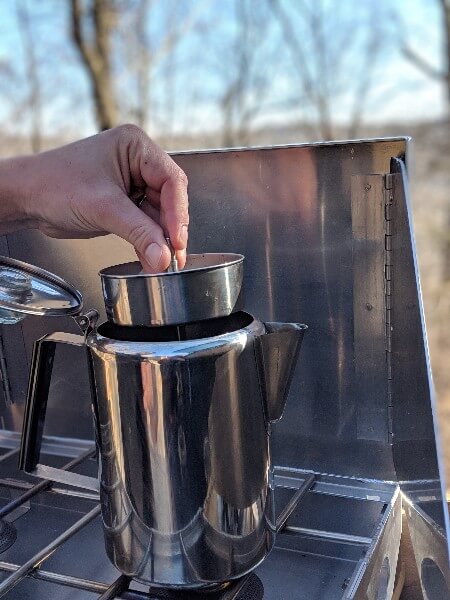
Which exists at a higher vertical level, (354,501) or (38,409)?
(38,409)

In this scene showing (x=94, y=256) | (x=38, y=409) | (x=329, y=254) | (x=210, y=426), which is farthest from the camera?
(x=94, y=256)

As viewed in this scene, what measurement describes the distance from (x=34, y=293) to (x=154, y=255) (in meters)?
0.16

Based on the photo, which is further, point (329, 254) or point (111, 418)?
point (329, 254)

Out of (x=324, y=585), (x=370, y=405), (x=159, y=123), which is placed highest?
(x=159, y=123)

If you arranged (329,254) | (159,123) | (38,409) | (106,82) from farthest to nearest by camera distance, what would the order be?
(159,123) → (106,82) → (329,254) → (38,409)

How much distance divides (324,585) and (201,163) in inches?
18.6

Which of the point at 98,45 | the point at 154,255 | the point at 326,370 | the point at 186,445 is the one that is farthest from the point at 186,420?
the point at 98,45

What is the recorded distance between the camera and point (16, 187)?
680mm

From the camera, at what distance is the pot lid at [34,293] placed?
0.60 m

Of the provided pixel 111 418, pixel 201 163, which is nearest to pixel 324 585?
pixel 111 418

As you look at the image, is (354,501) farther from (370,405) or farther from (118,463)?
(118,463)

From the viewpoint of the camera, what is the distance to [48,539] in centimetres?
70

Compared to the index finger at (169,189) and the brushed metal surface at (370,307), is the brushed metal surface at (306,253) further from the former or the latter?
the index finger at (169,189)

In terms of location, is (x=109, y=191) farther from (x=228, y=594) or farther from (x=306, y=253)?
(x=228, y=594)
